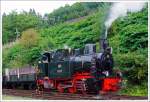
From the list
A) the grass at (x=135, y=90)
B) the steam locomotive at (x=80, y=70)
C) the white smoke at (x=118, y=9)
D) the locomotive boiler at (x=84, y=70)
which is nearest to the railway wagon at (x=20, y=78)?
the steam locomotive at (x=80, y=70)

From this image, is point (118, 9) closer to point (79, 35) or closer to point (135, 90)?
point (135, 90)

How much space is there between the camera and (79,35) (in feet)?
53.2

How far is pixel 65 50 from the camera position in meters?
13.3

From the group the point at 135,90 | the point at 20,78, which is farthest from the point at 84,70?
the point at 20,78

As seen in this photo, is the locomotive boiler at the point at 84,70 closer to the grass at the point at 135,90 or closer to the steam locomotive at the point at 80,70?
the steam locomotive at the point at 80,70

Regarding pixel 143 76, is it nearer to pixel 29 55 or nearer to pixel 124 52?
pixel 124 52

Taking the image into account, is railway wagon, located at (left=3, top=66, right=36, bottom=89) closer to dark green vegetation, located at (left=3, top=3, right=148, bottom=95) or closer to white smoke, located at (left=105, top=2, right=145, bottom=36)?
dark green vegetation, located at (left=3, top=3, right=148, bottom=95)

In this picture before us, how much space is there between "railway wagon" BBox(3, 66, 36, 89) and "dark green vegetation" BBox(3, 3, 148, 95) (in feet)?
1.40

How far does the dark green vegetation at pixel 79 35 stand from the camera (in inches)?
497

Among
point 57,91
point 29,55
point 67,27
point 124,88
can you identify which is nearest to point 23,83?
point 29,55

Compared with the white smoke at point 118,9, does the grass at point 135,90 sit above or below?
below

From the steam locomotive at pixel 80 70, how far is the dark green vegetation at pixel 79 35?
2.01 ft

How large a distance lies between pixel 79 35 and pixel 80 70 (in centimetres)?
393

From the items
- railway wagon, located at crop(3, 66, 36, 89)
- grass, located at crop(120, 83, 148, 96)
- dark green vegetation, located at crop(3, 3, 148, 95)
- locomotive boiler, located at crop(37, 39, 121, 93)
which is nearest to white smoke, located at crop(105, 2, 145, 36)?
dark green vegetation, located at crop(3, 3, 148, 95)
